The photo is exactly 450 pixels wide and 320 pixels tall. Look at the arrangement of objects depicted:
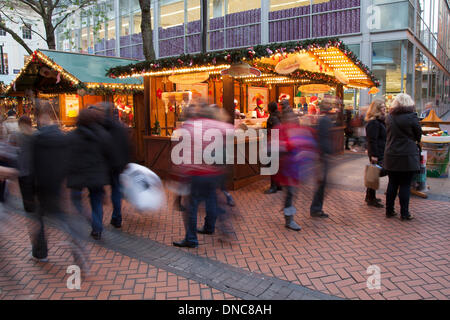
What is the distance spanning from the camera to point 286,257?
4.21m

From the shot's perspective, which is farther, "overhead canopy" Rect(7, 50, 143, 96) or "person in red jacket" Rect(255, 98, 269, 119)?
"person in red jacket" Rect(255, 98, 269, 119)

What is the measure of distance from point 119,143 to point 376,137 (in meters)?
4.07

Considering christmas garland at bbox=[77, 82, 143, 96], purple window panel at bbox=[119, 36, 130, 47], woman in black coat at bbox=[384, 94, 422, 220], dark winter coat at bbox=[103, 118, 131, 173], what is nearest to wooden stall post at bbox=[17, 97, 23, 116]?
christmas garland at bbox=[77, 82, 143, 96]

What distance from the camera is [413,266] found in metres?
3.87

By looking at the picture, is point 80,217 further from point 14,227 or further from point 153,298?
point 14,227

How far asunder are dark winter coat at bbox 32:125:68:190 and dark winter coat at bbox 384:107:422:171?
4530 mm

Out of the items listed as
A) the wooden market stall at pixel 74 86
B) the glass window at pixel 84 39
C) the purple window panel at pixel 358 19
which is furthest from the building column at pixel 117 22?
the purple window panel at pixel 358 19

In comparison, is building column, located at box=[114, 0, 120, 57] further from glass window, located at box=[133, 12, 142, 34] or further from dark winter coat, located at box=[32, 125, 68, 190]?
dark winter coat, located at box=[32, 125, 68, 190]

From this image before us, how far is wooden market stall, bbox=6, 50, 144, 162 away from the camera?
404 inches

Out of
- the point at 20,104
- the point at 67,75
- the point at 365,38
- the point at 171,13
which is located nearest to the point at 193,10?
the point at 171,13

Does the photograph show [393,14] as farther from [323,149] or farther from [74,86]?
[74,86]

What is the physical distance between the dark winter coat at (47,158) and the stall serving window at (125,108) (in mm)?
7209

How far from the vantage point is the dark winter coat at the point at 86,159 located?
3.94 m

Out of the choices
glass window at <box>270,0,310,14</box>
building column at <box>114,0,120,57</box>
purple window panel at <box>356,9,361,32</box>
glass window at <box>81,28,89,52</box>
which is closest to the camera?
purple window panel at <box>356,9,361,32</box>
